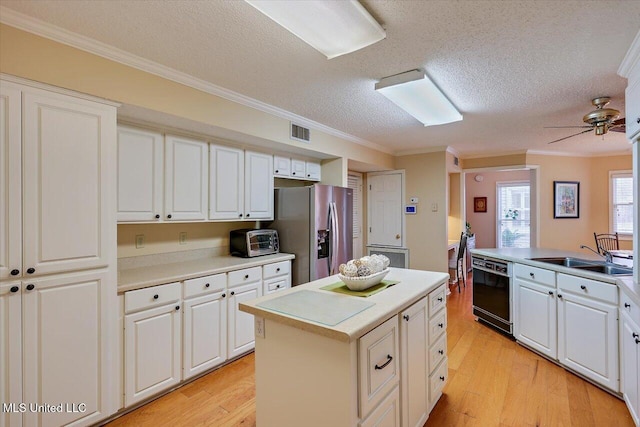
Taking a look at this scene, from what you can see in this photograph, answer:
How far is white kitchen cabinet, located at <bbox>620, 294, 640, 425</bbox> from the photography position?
6.13 feet

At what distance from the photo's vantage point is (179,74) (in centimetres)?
226

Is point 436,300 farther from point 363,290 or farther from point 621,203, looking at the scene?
point 621,203

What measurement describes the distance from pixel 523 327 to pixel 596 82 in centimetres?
227

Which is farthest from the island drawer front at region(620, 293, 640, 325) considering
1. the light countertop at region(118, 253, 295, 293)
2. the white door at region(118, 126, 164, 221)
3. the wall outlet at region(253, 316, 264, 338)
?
the white door at region(118, 126, 164, 221)

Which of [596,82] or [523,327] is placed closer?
[596,82]

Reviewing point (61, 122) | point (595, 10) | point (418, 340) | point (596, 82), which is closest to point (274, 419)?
point (418, 340)

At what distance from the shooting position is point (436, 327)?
2121mm

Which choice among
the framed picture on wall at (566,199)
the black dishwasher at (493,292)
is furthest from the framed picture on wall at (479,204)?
the black dishwasher at (493,292)

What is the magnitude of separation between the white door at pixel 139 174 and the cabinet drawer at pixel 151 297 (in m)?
0.56

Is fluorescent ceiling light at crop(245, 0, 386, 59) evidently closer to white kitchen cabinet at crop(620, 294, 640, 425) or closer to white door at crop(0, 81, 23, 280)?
white door at crop(0, 81, 23, 280)

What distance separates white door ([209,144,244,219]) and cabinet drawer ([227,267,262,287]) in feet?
1.82

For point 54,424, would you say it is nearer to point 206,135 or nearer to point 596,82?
point 206,135

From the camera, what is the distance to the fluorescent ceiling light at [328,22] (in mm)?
1442

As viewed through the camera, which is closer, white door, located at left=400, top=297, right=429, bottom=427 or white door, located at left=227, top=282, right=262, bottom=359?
white door, located at left=400, top=297, right=429, bottom=427
